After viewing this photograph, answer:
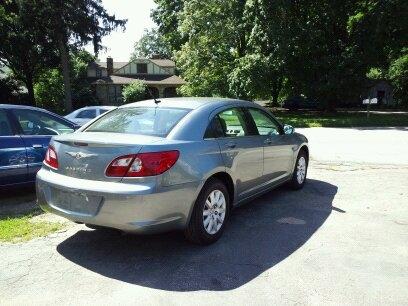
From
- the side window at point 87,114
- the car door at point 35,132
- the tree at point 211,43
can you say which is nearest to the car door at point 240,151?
the car door at point 35,132

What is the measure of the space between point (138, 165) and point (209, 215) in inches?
43.4

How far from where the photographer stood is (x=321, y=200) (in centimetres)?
640

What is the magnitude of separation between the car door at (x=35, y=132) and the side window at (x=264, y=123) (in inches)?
134

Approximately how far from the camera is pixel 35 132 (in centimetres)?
659

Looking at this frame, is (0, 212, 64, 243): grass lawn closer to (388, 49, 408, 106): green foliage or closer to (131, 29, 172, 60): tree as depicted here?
(388, 49, 408, 106): green foliage

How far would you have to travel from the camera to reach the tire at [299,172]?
22.3 feet

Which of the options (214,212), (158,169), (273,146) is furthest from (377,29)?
(158,169)

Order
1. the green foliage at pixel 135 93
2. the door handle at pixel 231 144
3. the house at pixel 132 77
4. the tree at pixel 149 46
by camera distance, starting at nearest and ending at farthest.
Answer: the door handle at pixel 231 144 < the green foliage at pixel 135 93 < the house at pixel 132 77 < the tree at pixel 149 46

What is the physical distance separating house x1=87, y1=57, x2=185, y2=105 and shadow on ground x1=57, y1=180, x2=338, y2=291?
164 ft

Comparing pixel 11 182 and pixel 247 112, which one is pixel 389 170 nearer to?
pixel 247 112

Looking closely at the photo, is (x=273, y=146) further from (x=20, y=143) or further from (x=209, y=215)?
(x=20, y=143)

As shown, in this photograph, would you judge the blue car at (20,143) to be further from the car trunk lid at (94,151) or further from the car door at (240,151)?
the car door at (240,151)

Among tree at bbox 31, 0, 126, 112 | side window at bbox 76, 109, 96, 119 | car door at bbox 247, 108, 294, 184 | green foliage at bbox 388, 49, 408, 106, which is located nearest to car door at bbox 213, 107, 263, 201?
car door at bbox 247, 108, 294, 184

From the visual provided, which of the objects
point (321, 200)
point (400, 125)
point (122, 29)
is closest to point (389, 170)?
point (321, 200)
